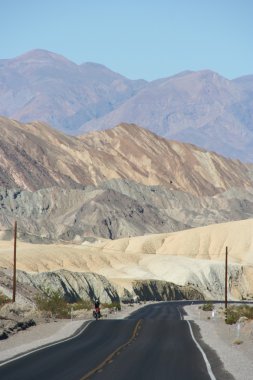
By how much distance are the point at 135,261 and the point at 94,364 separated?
108m

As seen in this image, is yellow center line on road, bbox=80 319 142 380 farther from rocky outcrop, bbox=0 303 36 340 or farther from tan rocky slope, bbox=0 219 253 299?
tan rocky slope, bbox=0 219 253 299

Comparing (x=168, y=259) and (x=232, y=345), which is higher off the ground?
(x=168, y=259)

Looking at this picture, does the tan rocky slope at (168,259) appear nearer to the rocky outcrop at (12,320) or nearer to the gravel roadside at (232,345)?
the rocky outcrop at (12,320)

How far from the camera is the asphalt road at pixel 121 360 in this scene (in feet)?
72.6

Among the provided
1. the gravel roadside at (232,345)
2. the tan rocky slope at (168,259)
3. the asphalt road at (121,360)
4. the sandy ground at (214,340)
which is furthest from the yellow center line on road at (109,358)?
the tan rocky slope at (168,259)

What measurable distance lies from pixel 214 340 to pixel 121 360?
38.1 feet

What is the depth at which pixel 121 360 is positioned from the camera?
26312mm

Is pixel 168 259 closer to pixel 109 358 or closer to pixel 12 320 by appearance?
pixel 12 320

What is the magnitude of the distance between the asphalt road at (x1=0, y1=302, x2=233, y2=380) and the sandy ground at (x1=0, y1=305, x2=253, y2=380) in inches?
21.4

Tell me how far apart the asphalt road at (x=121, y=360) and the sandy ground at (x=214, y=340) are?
0.54 meters

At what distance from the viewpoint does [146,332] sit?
4028 cm

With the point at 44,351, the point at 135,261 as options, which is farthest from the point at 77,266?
the point at 44,351

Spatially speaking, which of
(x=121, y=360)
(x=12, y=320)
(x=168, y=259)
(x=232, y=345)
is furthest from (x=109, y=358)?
(x=168, y=259)

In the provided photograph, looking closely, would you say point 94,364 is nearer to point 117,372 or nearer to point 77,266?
point 117,372
